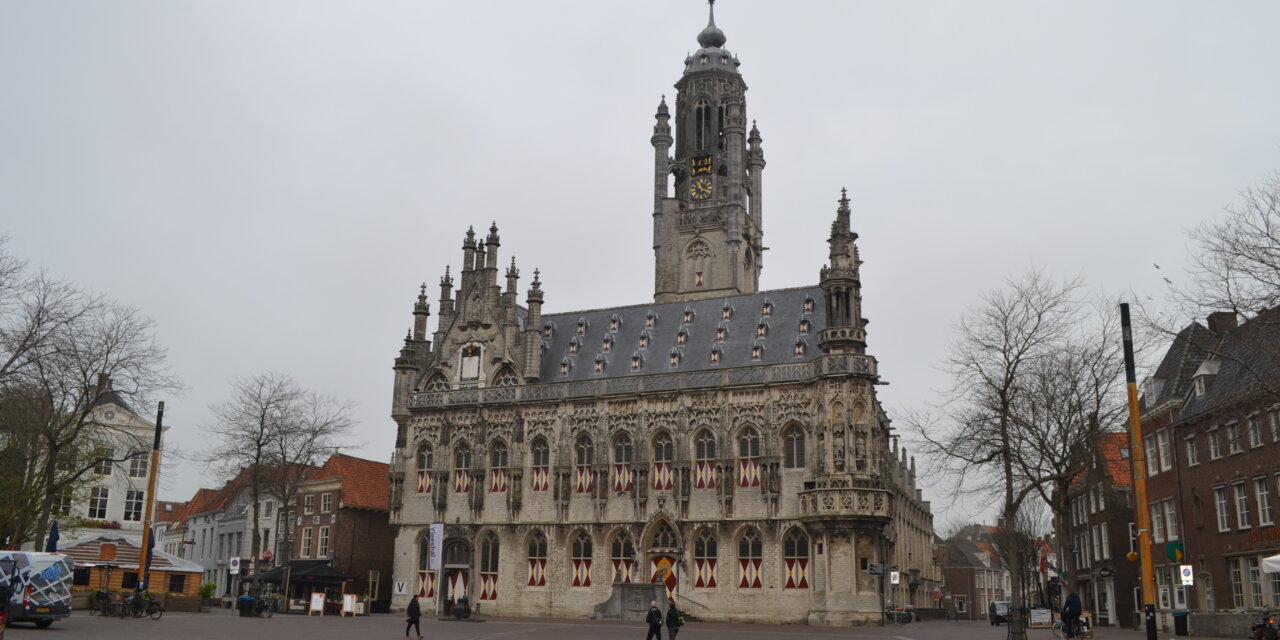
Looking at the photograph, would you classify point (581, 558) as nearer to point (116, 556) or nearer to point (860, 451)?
point (860, 451)

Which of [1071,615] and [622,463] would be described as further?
[622,463]

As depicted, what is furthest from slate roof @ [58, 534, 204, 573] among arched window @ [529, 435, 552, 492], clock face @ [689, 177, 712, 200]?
clock face @ [689, 177, 712, 200]

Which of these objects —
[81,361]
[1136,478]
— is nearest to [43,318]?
[81,361]

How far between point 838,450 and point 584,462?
43.5ft

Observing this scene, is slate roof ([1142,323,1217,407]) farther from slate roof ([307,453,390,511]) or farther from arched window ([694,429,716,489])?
slate roof ([307,453,390,511])

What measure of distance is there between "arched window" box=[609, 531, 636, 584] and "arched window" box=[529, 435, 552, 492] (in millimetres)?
4828

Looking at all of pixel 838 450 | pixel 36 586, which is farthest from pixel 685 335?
pixel 36 586

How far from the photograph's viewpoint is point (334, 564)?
188ft

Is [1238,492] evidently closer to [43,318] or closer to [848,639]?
[848,639]

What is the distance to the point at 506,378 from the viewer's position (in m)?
54.0

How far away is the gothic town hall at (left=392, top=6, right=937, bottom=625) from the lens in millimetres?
44938

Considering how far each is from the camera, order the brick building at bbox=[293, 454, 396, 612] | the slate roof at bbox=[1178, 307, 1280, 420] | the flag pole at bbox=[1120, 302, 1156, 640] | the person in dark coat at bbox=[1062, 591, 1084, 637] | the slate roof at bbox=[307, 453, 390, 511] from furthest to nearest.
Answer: the slate roof at bbox=[307, 453, 390, 511] < the brick building at bbox=[293, 454, 396, 612] < the person in dark coat at bbox=[1062, 591, 1084, 637] < the slate roof at bbox=[1178, 307, 1280, 420] < the flag pole at bbox=[1120, 302, 1156, 640]

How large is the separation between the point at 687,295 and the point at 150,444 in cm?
3713

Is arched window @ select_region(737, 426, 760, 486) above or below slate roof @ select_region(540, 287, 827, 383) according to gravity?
below
